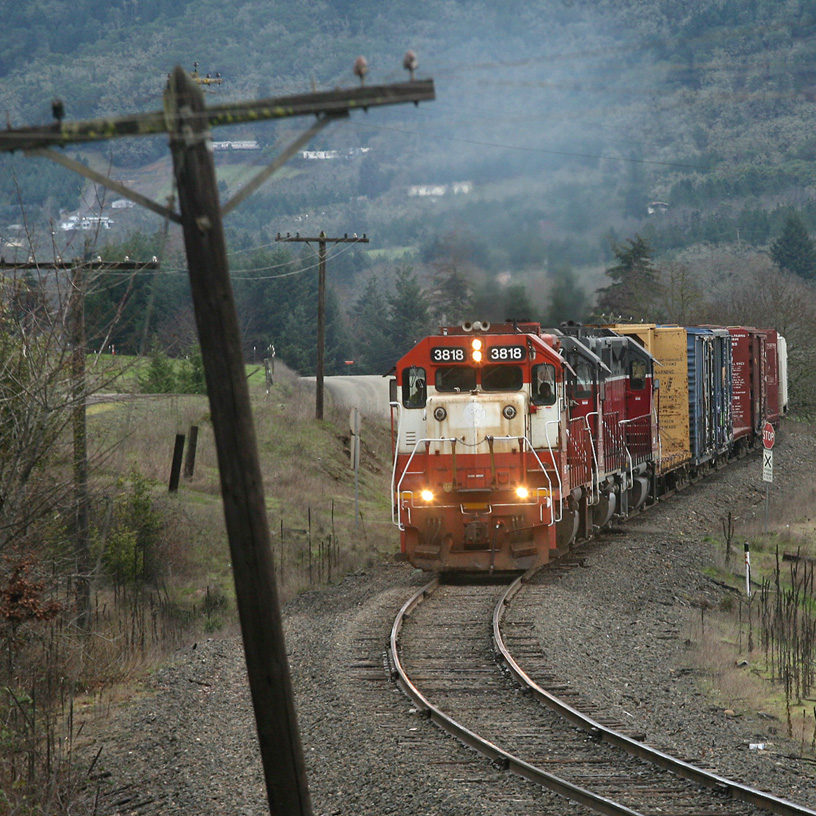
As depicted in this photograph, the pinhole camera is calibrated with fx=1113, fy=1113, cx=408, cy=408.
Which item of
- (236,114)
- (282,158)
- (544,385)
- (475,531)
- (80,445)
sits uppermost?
(236,114)

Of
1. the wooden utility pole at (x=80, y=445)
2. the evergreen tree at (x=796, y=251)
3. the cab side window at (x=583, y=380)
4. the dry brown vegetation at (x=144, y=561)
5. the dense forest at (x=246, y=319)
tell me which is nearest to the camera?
the dry brown vegetation at (x=144, y=561)

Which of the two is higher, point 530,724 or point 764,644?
point 530,724

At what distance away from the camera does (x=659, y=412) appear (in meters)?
26.7

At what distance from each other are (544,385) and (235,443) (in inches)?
416

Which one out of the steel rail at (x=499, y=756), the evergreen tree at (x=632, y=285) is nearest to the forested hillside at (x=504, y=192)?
the evergreen tree at (x=632, y=285)

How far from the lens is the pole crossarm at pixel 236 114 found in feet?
20.5

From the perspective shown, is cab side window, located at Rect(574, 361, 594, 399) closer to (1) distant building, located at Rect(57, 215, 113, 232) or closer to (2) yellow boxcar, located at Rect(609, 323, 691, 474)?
(2) yellow boxcar, located at Rect(609, 323, 691, 474)

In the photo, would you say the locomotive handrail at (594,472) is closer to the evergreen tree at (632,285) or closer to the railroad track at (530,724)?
the railroad track at (530,724)

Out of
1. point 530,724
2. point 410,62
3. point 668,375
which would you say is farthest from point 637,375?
point 410,62

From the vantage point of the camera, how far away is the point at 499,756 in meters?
9.35

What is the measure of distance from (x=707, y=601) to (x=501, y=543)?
11.0 ft

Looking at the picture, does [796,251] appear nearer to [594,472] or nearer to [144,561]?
[594,472]

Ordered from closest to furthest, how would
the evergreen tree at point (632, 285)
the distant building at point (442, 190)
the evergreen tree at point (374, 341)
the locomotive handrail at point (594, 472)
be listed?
1. the locomotive handrail at point (594, 472)
2. the distant building at point (442, 190)
3. the evergreen tree at point (632, 285)
4. the evergreen tree at point (374, 341)

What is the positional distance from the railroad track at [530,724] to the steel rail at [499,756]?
10 mm
